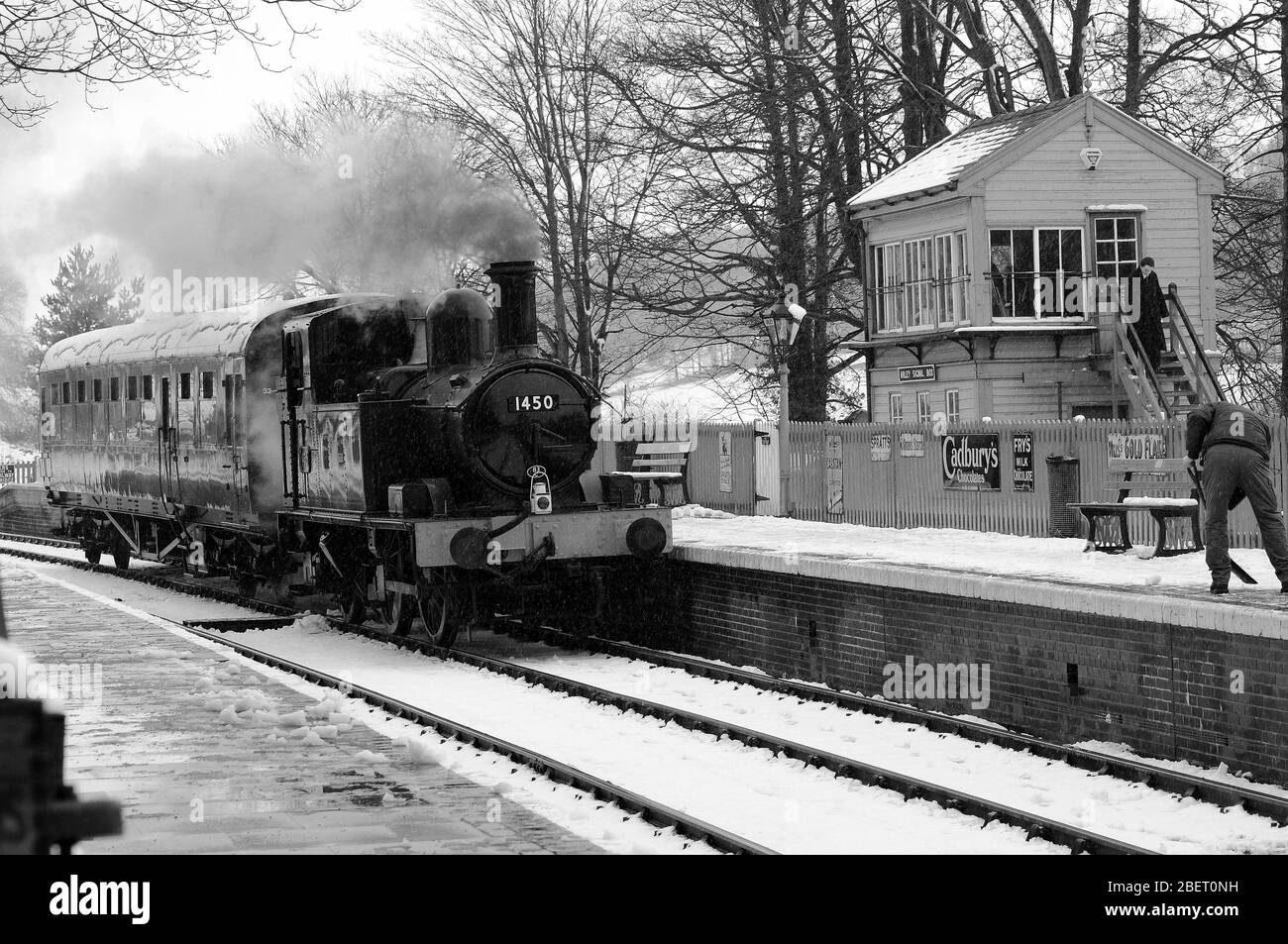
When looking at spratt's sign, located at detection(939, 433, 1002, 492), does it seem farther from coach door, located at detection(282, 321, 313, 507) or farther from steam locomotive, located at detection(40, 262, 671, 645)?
coach door, located at detection(282, 321, 313, 507)

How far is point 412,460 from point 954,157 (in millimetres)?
16938

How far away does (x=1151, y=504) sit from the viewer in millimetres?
14359

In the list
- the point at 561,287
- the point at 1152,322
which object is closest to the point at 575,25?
the point at 561,287

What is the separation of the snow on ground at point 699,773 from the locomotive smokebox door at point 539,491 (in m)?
1.59

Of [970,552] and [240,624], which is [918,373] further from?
[240,624]

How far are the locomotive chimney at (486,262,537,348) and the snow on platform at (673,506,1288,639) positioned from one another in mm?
2629

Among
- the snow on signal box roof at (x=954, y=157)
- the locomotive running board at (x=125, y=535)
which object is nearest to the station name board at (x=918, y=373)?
the snow on signal box roof at (x=954, y=157)

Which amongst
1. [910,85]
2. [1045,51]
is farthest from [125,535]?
[1045,51]

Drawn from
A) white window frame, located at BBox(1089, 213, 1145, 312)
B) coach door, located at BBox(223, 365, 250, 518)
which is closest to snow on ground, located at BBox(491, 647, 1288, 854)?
coach door, located at BBox(223, 365, 250, 518)

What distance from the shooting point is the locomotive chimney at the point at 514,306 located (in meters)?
14.6

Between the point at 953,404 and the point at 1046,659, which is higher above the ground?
the point at 953,404

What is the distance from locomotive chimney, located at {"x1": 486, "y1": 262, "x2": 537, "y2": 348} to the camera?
1460 centimetres
